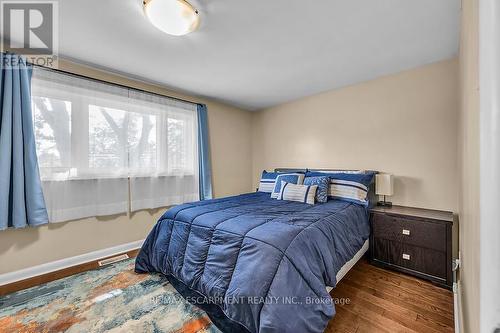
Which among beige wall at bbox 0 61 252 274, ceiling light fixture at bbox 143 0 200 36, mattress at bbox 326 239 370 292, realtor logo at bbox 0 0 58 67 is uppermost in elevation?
realtor logo at bbox 0 0 58 67

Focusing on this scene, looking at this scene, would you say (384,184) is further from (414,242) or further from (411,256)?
(411,256)

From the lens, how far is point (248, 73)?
2.69 metres

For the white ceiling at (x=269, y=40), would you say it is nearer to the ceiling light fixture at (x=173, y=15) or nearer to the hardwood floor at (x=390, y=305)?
the ceiling light fixture at (x=173, y=15)

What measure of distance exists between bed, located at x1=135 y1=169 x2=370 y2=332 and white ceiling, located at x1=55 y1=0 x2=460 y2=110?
1.62 meters

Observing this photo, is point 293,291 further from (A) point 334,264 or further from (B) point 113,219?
(B) point 113,219

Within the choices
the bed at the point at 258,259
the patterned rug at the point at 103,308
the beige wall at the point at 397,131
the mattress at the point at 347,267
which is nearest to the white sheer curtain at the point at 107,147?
the patterned rug at the point at 103,308

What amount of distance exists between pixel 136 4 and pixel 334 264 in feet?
7.93

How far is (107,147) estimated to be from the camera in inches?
103

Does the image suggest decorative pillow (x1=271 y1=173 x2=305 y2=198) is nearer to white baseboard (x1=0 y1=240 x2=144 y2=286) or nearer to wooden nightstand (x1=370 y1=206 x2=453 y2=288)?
wooden nightstand (x1=370 y1=206 x2=453 y2=288)

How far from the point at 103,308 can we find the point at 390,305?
90.4 inches

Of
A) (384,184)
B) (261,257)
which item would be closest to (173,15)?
(261,257)

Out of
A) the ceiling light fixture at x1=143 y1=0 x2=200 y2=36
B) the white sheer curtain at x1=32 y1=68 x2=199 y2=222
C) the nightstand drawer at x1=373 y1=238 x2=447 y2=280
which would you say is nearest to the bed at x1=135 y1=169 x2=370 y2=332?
the nightstand drawer at x1=373 y1=238 x2=447 y2=280

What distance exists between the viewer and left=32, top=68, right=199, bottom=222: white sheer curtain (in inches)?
89.1

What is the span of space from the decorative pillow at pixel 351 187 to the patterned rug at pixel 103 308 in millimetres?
1879
